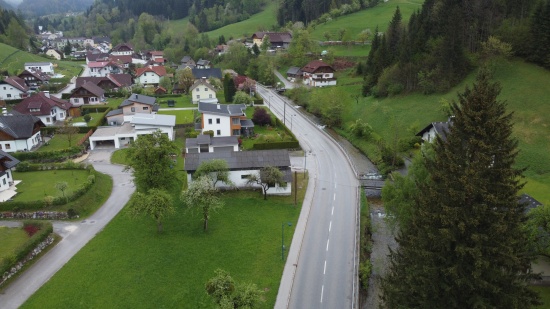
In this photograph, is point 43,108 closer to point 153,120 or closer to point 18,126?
point 18,126

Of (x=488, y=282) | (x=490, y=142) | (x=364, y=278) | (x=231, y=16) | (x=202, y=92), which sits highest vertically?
(x=231, y=16)

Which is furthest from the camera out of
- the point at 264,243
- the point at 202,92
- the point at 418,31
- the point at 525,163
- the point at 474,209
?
the point at 202,92

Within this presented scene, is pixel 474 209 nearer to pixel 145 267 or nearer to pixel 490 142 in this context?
pixel 490 142

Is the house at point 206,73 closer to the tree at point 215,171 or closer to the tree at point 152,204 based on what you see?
the tree at point 215,171

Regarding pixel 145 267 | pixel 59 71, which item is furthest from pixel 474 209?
pixel 59 71

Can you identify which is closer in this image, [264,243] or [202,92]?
[264,243]

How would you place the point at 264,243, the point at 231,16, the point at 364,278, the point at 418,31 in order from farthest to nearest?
the point at 231,16
the point at 418,31
the point at 264,243
the point at 364,278

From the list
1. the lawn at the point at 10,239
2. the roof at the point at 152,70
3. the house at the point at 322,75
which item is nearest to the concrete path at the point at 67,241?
the lawn at the point at 10,239
